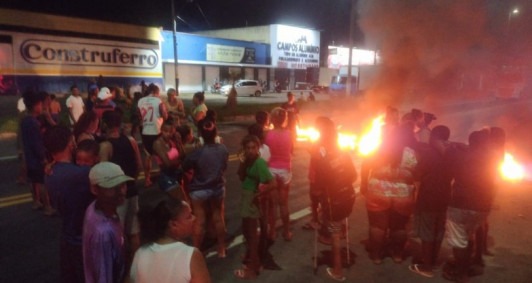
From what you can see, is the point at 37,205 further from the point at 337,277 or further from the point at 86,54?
the point at 86,54

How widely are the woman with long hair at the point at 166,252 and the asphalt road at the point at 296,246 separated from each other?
2.28 metres

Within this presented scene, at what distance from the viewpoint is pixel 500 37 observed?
13.5 meters

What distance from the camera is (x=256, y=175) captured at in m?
4.27

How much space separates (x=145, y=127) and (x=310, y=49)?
47.4 meters

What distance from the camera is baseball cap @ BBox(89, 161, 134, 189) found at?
8.05 ft

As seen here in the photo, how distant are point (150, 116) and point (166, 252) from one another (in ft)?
18.7

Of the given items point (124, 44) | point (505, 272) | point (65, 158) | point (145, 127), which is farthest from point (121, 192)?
point (124, 44)

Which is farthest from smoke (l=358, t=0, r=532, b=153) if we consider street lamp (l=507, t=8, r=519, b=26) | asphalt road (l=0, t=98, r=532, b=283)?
asphalt road (l=0, t=98, r=532, b=283)

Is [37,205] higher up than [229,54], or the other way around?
[229,54]

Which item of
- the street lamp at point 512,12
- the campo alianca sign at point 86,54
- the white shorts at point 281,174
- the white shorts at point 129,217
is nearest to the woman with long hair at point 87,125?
the white shorts at point 129,217

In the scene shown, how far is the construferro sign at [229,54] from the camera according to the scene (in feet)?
133

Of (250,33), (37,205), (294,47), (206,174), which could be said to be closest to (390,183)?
(206,174)

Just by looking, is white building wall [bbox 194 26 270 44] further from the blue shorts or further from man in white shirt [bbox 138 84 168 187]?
the blue shorts

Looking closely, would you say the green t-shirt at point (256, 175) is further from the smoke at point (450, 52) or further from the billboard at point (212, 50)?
the billboard at point (212, 50)
